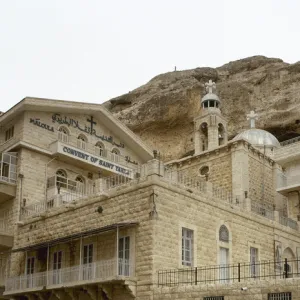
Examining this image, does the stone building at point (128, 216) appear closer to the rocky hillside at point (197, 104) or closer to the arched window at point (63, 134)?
the arched window at point (63, 134)

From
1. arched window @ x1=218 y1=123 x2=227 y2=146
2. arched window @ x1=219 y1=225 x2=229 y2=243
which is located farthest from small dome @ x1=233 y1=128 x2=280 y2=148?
arched window @ x1=219 y1=225 x2=229 y2=243

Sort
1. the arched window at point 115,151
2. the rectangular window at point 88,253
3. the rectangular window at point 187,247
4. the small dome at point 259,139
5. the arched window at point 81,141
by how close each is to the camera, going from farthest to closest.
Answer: the small dome at point 259,139, the arched window at point 115,151, the arched window at point 81,141, the rectangular window at point 88,253, the rectangular window at point 187,247

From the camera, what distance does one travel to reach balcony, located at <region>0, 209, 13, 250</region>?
23.2 meters

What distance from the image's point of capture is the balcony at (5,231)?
23.2 meters

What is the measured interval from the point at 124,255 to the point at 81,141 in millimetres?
9806

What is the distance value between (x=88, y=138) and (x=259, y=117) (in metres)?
19.3

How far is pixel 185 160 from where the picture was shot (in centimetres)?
3117

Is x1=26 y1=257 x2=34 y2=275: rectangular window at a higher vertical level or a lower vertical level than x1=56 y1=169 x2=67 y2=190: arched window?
lower

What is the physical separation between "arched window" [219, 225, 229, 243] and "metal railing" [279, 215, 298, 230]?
4972 mm

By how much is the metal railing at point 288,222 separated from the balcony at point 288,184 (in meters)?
2.11

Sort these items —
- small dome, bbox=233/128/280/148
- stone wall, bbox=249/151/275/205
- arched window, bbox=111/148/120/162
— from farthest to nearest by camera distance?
small dome, bbox=233/128/280/148
stone wall, bbox=249/151/275/205
arched window, bbox=111/148/120/162

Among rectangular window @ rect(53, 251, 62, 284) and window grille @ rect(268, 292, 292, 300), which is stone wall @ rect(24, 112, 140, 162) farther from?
window grille @ rect(268, 292, 292, 300)

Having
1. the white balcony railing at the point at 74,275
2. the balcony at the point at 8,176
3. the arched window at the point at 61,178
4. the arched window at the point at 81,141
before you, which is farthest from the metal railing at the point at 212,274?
the arched window at the point at 81,141

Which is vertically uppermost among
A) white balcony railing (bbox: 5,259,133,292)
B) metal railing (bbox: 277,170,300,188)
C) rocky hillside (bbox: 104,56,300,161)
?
rocky hillside (bbox: 104,56,300,161)
